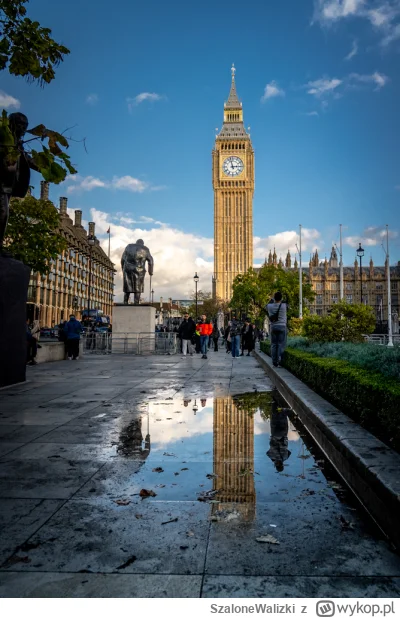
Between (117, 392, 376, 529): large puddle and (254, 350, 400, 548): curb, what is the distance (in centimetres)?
12

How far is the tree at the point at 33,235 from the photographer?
20.9m

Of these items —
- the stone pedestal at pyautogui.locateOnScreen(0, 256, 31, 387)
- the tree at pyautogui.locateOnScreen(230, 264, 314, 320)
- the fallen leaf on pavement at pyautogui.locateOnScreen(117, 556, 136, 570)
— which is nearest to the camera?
the fallen leaf on pavement at pyautogui.locateOnScreen(117, 556, 136, 570)

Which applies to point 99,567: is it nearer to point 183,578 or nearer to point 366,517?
point 183,578

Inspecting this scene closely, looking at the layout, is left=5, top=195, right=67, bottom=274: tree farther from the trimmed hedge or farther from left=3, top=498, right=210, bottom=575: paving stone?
left=3, top=498, right=210, bottom=575: paving stone

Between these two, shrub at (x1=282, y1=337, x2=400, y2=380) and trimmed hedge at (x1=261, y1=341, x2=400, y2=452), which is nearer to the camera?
trimmed hedge at (x1=261, y1=341, x2=400, y2=452)

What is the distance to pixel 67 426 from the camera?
18.4ft

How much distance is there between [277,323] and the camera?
1168 cm

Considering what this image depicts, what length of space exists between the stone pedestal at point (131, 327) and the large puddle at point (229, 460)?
15.2 metres

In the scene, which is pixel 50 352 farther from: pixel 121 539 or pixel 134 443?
pixel 121 539

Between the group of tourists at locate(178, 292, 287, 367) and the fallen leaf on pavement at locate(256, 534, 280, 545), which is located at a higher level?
the group of tourists at locate(178, 292, 287, 367)

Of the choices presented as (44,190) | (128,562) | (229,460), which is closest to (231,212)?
(44,190)

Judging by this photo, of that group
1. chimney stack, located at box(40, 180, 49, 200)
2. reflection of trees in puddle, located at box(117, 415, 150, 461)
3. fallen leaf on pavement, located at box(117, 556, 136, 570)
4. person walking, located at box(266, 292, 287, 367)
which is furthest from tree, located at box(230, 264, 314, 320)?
fallen leaf on pavement, located at box(117, 556, 136, 570)

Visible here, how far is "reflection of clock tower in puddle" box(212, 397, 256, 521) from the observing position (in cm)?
319

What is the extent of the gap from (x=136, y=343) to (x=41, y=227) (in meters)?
6.98
